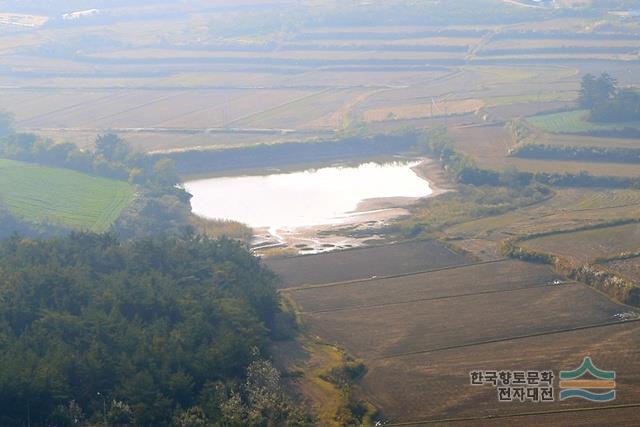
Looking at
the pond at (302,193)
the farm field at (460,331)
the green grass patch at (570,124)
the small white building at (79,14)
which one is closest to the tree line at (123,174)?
the pond at (302,193)

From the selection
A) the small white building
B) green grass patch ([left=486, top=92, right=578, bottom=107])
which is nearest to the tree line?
green grass patch ([left=486, top=92, right=578, bottom=107])

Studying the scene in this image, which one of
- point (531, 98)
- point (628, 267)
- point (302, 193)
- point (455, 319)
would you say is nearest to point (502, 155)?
point (302, 193)

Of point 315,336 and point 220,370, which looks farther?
point 315,336

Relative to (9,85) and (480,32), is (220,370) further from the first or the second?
(480,32)

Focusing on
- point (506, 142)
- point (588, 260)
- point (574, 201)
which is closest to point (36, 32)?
point (506, 142)

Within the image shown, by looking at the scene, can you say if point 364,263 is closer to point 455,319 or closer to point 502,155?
point 455,319

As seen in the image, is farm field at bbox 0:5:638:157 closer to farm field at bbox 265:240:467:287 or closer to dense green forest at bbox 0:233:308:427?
farm field at bbox 265:240:467:287
